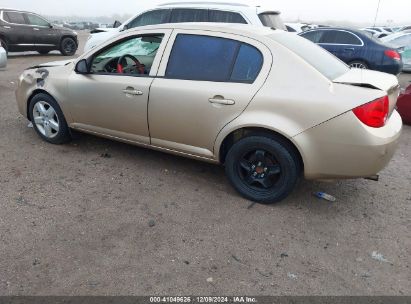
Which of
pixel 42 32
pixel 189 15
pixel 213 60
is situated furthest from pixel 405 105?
pixel 42 32

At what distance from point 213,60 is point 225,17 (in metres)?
4.45

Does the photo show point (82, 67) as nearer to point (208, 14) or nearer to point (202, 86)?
point (202, 86)

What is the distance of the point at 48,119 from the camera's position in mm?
4594

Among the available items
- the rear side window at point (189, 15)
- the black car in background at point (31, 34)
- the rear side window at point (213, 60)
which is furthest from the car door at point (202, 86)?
the black car in background at point (31, 34)

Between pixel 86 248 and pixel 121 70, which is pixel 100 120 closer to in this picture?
pixel 121 70

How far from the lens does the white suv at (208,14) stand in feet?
24.1

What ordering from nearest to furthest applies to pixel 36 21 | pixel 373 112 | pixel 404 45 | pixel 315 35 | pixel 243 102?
pixel 373 112 → pixel 243 102 → pixel 315 35 → pixel 404 45 → pixel 36 21

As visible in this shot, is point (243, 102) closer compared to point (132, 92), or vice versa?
point (243, 102)

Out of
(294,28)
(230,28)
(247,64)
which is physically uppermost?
(230,28)

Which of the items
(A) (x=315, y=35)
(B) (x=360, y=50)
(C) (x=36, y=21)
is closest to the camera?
(B) (x=360, y=50)

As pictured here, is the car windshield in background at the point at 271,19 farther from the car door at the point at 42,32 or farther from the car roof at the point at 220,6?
the car door at the point at 42,32

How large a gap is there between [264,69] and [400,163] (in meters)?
2.48

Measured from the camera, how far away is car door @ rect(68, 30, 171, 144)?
3.74m

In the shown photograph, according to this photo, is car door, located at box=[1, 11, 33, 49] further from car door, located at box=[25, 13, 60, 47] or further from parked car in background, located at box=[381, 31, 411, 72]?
parked car in background, located at box=[381, 31, 411, 72]
